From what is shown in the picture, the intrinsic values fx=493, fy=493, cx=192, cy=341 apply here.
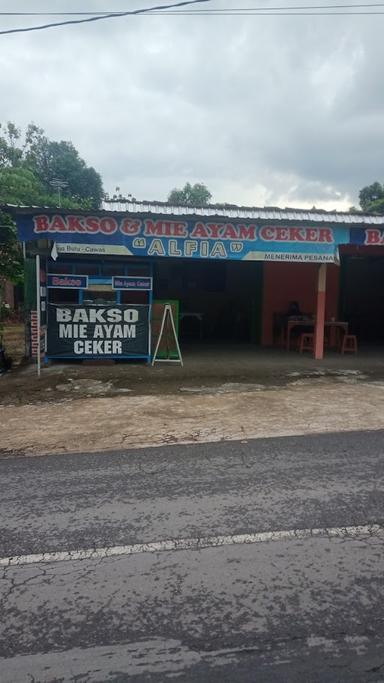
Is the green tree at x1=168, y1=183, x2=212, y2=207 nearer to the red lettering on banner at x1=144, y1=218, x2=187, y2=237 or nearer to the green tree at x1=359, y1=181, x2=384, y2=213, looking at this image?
Result: the green tree at x1=359, y1=181, x2=384, y2=213

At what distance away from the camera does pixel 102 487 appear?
4.43 metres

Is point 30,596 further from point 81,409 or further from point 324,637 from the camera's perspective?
point 81,409

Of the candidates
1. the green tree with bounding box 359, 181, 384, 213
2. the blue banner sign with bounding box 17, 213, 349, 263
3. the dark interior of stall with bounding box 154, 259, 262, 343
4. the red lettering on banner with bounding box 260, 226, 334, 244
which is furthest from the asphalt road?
the green tree with bounding box 359, 181, 384, 213

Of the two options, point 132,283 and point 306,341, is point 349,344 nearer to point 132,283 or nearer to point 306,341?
point 306,341

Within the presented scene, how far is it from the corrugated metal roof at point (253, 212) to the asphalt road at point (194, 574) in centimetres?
797

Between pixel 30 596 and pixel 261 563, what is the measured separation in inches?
55.2

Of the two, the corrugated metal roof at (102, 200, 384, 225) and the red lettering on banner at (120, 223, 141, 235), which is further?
the corrugated metal roof at (102, 200, 384, 225)

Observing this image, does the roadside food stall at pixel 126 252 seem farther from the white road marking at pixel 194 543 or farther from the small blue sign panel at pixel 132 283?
the white road marking at pixel 194 543

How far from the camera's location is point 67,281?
434 inches

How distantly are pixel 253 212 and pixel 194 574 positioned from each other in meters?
11.3

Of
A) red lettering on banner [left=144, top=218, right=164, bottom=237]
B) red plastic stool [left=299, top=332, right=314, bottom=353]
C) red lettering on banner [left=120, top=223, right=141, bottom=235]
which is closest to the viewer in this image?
red lettering on banner [left=120, top=223, right=141, bottom=235]

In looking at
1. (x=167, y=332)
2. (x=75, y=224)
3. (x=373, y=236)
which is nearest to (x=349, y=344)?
(x=373, y=236)

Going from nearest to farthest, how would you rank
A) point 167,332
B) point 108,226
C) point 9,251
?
1. point 108,226
2. point 167,332
3. point 9,251

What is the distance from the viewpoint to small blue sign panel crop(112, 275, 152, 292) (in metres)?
11.2
